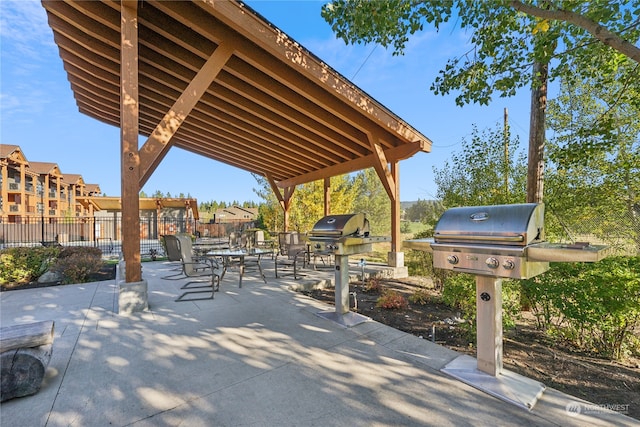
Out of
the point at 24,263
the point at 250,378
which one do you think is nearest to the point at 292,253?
the point at 250,378

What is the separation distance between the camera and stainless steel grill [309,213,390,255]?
3205 millimetres

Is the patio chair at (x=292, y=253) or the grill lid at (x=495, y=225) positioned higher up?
the grill lid at (x=495, y=225)

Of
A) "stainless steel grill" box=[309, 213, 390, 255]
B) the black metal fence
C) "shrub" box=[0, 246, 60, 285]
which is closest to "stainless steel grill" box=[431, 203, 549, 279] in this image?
"stainless steel grill" box=[309, 213, 390, 255]

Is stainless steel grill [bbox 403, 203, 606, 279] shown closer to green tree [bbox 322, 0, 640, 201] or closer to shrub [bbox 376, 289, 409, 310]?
shrub [bbox 376, 289, 409, 310]

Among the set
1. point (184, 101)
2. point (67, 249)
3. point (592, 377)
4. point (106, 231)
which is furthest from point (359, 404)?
point (106, 231)

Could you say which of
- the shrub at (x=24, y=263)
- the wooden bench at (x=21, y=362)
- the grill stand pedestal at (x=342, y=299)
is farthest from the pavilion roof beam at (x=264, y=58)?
the shrub at (x=24, y=263)

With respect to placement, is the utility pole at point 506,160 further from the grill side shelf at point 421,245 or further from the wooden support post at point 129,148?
the wooden support post at point 129,148

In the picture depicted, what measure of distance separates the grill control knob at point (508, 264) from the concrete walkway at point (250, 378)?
2.97ft

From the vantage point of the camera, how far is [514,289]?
10.1 ft

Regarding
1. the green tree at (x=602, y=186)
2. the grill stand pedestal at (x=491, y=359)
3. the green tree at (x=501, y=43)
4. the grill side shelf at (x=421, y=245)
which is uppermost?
the green tree at (x=501, y=43)

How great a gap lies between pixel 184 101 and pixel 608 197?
7.28 m

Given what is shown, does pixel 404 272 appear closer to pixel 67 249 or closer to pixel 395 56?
pixel 395 56
